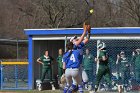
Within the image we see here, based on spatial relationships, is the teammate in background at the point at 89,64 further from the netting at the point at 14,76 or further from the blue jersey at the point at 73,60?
the blue jersey at the point at 73,60

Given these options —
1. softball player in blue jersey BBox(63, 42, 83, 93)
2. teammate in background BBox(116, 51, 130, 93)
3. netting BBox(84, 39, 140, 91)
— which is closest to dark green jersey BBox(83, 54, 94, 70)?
netting BBox(84, 39, 140, 91)

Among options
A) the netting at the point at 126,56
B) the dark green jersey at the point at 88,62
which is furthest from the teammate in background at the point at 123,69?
the dark green jersey at the point at 88,62

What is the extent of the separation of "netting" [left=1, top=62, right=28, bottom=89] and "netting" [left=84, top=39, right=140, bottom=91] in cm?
365

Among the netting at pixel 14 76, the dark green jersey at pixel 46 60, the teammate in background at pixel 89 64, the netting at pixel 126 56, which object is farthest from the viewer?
the netting at pixel 14 76

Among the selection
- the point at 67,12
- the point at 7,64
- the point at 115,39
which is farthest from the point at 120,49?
the point at 67,12

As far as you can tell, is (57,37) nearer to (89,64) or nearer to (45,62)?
(45,62)

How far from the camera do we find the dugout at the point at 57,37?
20.1m

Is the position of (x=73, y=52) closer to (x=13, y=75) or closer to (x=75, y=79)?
(x=75, y=79)

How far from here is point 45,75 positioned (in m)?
21.9

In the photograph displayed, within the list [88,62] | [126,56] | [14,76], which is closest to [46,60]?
[88,62]

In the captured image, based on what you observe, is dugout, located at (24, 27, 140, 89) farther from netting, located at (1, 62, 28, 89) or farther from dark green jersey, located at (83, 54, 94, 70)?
dark green jersey, located at (83, 54, 94, 70)

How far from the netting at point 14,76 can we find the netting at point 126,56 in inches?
144

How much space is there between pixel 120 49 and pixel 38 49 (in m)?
4.10

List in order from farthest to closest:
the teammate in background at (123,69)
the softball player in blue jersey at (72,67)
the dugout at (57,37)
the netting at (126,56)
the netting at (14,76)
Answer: the netting at (14,76) < the dugout at (57,37) < the netting at (126,56) < the teammate in background at (123,69) < the softball player in blue jersey at (72,67)
